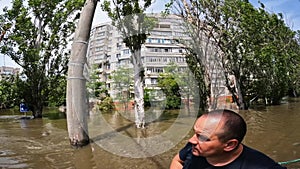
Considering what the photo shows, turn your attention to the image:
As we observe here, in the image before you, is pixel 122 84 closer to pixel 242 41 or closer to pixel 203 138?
pixel 203 138

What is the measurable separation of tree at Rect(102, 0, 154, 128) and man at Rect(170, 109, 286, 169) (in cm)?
607

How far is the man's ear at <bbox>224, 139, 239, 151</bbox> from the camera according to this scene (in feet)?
4.03

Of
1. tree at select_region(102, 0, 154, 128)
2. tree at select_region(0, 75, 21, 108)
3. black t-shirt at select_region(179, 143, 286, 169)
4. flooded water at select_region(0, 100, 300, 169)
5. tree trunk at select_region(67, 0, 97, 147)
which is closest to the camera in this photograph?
black t-shirt at select_region(179, 143, 286, 169)

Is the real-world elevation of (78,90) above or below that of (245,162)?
above

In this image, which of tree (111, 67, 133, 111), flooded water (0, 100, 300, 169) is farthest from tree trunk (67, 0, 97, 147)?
tree (111, 67, 133, 111)

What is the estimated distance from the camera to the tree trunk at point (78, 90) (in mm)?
5934

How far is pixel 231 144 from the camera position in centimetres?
123

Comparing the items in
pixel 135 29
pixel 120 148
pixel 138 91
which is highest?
pixel 135 29

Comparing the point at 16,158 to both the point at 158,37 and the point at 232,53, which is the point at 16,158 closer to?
the point at 158,37

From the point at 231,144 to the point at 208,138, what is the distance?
97 mm

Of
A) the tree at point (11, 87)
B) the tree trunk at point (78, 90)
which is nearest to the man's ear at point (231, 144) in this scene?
the tree trunk at point (78, 90)

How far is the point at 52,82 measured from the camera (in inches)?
605

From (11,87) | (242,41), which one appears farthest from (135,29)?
(11,87)

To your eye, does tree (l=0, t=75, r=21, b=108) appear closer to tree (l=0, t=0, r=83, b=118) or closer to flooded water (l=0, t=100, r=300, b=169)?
tree (l=0, t=0, r=83, b=118)
